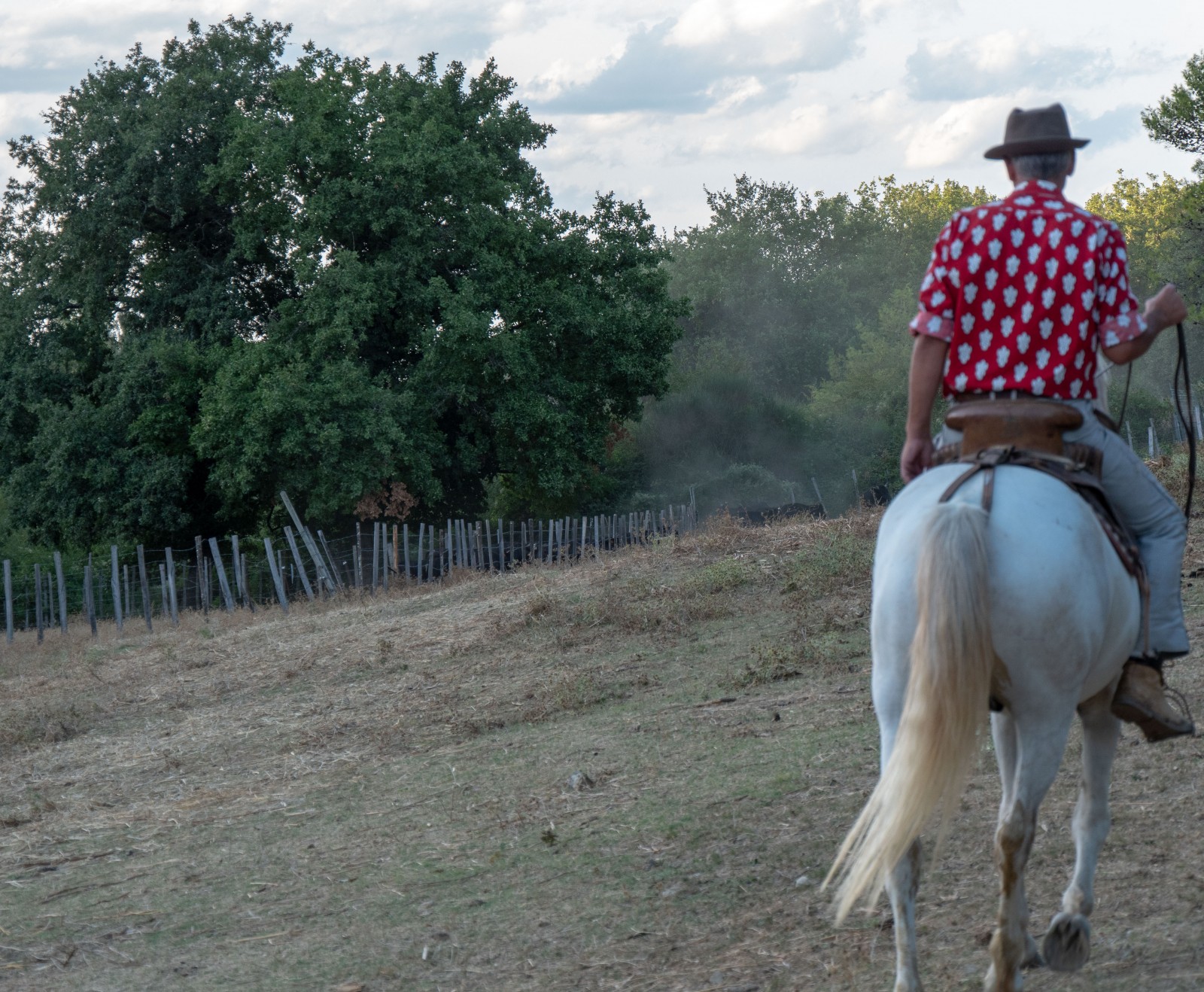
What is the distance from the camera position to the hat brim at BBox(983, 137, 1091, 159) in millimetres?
3914

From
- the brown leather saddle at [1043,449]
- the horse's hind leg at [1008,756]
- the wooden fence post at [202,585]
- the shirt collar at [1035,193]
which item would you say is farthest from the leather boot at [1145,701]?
the wooden fence post at [202,585]

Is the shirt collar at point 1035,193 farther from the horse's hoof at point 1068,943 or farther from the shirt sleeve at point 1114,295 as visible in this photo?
the horse's hoof at point 1068,943

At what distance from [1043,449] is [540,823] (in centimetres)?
380

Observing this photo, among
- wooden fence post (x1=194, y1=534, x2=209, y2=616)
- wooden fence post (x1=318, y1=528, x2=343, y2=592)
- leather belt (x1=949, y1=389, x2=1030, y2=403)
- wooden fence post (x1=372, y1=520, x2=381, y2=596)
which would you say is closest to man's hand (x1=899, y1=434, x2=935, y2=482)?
leather belt (x1=949, y1=389, x2=1030, y2=403)

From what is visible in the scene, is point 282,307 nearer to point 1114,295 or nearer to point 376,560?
point 376,560

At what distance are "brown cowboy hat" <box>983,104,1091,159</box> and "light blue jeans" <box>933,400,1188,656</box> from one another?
786 millimetres

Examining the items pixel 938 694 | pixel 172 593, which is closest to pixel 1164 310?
pixel 938 694

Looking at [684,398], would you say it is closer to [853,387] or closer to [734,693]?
[853,387]

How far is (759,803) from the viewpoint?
6.36 metres

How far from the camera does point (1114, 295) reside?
12.7ft

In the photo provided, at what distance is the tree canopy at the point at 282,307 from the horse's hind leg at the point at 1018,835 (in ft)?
87.3

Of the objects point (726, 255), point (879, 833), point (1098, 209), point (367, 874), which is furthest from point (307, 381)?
point (1098, 209)

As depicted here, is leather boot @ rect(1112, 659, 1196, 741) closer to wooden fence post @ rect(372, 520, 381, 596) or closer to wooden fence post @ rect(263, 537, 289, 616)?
wooden fence post @ rect(263, 537, 289, 616)

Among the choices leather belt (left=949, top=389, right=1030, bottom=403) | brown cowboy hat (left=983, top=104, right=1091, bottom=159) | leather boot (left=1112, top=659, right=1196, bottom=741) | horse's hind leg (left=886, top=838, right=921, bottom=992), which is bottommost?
horse's hind leg (left=886, top=838, right=921, bottom=992)
